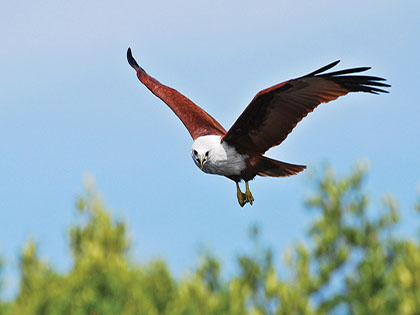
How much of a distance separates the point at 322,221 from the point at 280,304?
470 cm

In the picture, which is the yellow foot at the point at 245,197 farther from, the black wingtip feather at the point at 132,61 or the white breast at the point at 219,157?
the black wingtip feather at the point at 132,61

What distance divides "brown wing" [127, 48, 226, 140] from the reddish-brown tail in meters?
0.71

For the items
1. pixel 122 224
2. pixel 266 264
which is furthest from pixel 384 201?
pixel 122 224

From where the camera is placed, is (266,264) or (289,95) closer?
(289,95)

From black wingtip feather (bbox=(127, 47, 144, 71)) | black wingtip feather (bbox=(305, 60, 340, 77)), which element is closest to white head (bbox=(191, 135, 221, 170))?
black wingtip feather (bbox=(305, 60, 340, 77))

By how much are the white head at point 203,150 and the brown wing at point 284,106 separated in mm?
155

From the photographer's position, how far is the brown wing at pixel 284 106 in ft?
25.2

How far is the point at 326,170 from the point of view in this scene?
1016 inches

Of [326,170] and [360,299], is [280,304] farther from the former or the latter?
[326,170]

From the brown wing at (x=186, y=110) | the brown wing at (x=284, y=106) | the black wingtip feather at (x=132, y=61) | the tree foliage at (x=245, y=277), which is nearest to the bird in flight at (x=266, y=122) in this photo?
the brown wing at (x=284, y=106)

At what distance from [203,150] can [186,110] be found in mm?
1895

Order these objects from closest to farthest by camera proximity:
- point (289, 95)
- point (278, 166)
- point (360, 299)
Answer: point (289, 95)
point (278, 166)
point (360, 299)

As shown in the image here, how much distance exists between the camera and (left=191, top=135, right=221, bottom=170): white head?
7.60 metres

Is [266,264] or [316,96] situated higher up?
[266,264]
